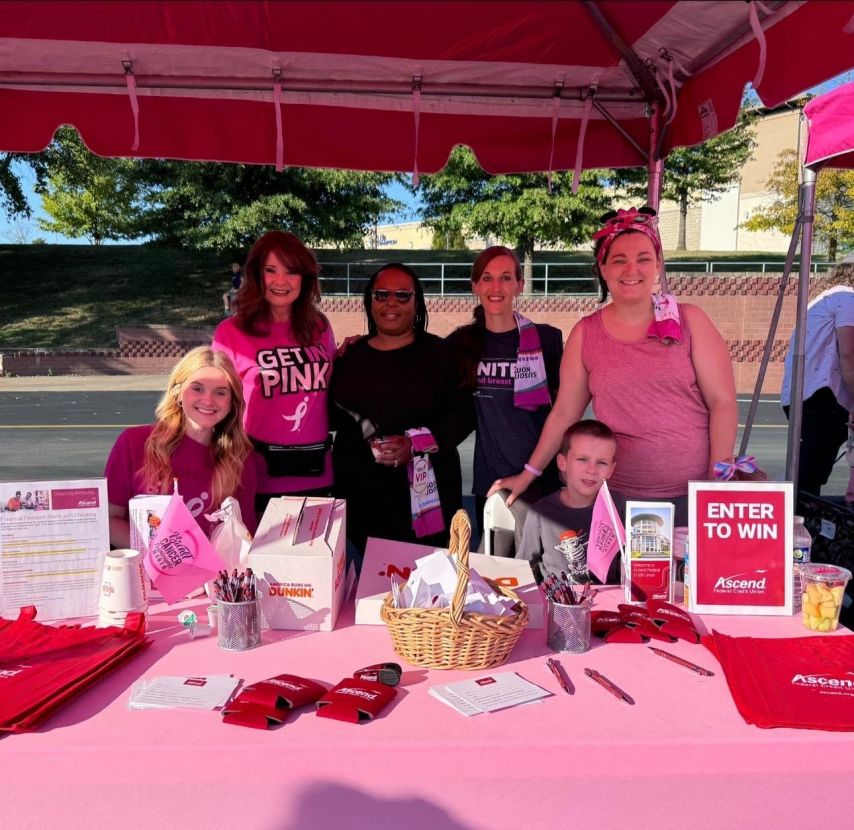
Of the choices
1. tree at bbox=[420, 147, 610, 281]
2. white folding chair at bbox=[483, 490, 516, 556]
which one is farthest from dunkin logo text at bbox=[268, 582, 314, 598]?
tree at bbox=[420, 147, 610, 281]

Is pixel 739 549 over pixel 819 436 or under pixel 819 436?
under

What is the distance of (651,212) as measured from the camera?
240 cm

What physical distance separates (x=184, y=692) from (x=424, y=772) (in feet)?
1.59

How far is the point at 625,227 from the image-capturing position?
2.37 metres

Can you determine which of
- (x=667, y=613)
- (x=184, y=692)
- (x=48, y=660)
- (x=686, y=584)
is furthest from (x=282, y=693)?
(x=686, y=584)

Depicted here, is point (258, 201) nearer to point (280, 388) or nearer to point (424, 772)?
point (280, 388)

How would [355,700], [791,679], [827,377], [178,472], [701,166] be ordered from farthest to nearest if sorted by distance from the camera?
[701,166] < [827,377] < [178,472] < [791,679] < [355,700]

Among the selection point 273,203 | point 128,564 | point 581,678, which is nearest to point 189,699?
point 128,564

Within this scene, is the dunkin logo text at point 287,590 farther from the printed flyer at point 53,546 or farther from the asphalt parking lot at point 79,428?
the asphalt parking lot at point 79,428

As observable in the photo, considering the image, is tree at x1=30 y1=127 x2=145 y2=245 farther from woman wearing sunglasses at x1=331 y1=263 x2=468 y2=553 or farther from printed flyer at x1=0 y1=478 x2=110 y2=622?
printed flyer at x1=0 y1=478 x2=110 y2=622

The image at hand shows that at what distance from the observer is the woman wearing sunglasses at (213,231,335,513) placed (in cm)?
274

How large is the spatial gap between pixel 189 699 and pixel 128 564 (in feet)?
1.47

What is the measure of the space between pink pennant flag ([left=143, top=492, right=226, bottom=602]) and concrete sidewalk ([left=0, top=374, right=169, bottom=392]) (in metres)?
11.7

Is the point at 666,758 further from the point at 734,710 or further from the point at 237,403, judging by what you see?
the point at 237,403
